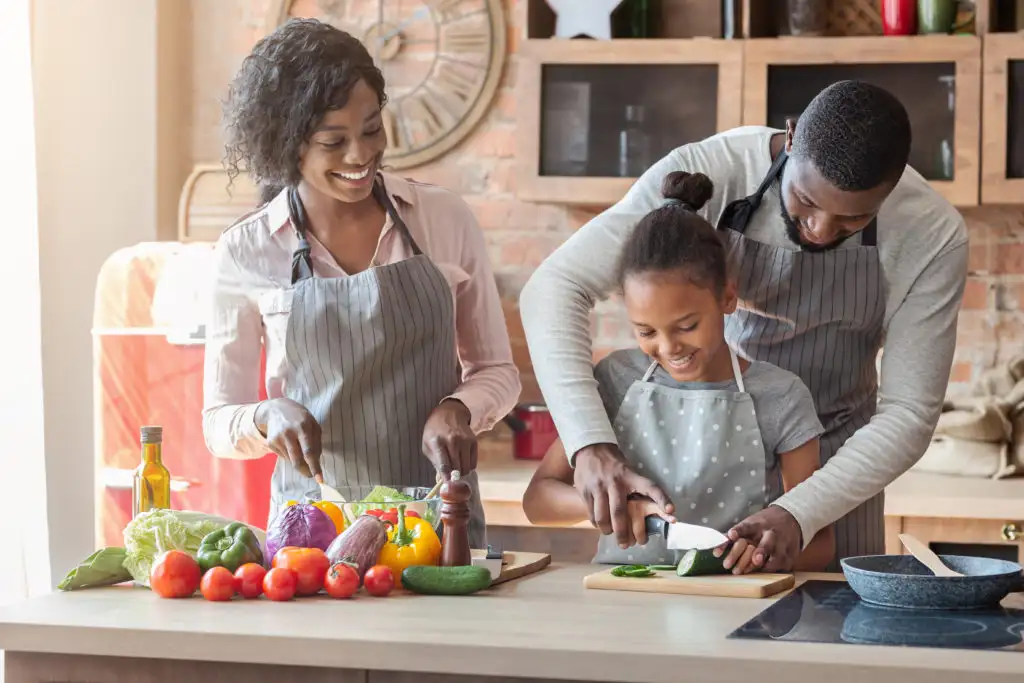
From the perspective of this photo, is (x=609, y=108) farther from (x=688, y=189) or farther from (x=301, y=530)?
(x=301, y=530)

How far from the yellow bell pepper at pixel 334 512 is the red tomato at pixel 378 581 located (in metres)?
0.14

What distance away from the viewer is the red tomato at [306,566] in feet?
5.46

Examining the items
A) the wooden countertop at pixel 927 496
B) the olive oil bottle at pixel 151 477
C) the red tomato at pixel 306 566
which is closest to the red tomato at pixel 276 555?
the red tomato at pixel 306 566

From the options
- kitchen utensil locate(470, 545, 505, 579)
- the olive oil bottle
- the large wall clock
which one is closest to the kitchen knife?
kitchen utensil locate(470, 545, 505, 579)

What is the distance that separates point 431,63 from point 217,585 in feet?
7.67

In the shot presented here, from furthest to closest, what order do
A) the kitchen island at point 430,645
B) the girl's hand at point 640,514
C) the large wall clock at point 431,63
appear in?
the large wall clock at point 431,63 → the girl's hand at point 640,514 → the kitchen island at point 430,645

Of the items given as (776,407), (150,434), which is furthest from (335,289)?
(776,407)

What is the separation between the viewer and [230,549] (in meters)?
1.72

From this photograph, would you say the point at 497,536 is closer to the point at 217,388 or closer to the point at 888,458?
the point at 217,388

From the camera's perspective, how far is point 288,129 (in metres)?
2.02

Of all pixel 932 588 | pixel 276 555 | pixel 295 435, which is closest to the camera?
pixel 932 588

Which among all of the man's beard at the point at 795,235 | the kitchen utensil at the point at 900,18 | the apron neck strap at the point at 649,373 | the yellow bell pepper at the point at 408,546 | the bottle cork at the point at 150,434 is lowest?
the yellow bell pepper at the point at 408,546

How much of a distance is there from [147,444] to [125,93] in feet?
6.78

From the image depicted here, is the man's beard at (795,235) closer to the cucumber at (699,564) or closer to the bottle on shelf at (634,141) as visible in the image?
the cucumber at (699,564)
